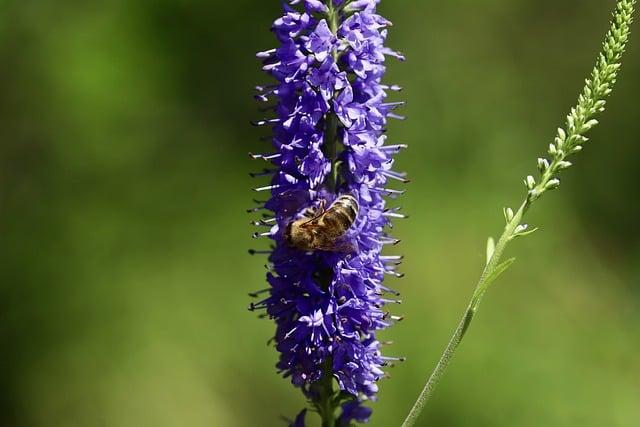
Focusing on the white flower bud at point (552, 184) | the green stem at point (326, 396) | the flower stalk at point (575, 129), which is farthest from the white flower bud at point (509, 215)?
the green stem at point (326, 396)

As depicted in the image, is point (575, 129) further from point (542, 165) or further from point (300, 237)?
point (300, 237)

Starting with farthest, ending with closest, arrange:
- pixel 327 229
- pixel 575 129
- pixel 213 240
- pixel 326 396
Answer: pixel 213 240, pixel 326 396, pixel 327 229, pixel 575 129

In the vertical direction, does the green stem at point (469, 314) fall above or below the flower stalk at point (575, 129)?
below

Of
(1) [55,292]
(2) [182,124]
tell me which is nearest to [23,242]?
(1) [55,292]

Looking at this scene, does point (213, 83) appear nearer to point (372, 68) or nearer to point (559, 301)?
point (559, 301)

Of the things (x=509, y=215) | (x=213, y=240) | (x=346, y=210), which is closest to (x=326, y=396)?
(x=346, y=210)

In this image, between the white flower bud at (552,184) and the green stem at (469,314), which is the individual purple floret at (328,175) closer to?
the green stem at (469,314)
